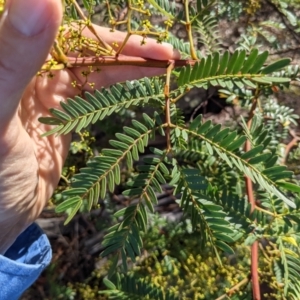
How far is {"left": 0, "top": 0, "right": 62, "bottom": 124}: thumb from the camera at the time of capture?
645 mm

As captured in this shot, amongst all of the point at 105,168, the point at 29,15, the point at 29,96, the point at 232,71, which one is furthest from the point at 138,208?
the point at 29,96

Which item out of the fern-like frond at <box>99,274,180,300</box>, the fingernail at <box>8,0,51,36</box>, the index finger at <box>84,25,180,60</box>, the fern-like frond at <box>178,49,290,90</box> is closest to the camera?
the fingernail at <box>8,0,51,36</box>

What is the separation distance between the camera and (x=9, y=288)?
1.28 m

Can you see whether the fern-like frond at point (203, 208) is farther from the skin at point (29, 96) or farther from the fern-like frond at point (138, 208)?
the skin at point (29, 96)

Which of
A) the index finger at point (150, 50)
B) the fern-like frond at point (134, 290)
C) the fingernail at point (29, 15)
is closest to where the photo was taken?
the fingernail at point (29, 15)

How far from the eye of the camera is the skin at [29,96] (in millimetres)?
665

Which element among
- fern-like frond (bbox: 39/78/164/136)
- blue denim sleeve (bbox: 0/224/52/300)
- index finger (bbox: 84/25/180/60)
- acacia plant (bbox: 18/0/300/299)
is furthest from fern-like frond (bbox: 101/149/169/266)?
blue denim sleeve (bbox: 0/224/52/300)

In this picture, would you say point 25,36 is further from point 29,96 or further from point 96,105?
point 29,96

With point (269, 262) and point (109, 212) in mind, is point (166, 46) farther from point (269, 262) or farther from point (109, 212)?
point (109, 212)

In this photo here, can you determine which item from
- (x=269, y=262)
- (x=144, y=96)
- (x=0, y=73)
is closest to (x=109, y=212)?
(x=269, y=262)

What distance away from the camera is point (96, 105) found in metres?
0.88

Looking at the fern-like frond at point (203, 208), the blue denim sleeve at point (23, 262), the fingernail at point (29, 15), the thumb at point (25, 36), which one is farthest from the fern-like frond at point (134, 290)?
the fingernail at point (29, 15)

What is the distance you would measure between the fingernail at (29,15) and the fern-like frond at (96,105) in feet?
0.71

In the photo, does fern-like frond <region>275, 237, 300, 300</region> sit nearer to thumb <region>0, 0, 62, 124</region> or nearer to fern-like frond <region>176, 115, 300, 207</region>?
fern-like frond <region>176, 115, 300, 207</region>
